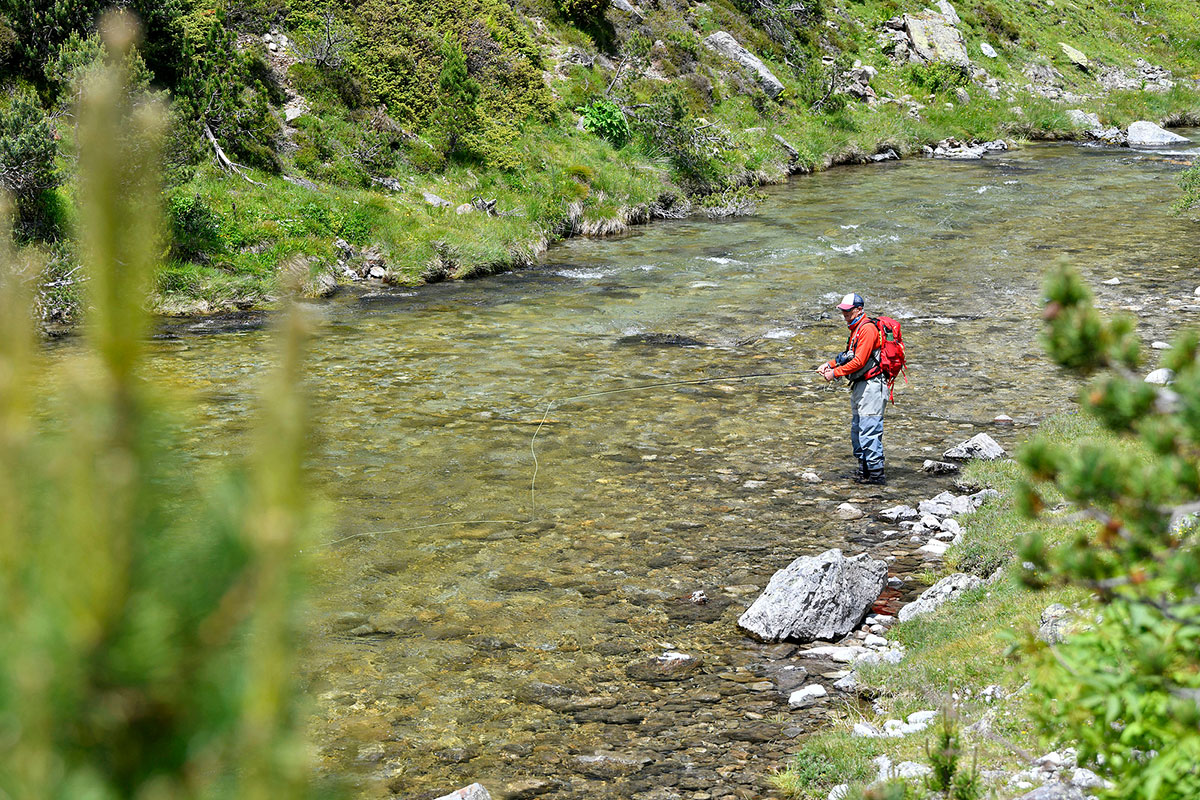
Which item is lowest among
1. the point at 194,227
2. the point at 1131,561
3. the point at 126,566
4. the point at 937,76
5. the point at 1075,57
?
the point at 1131,561

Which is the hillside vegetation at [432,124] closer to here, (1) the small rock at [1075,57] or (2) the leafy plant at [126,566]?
(2) the leafy plant at [126,566]

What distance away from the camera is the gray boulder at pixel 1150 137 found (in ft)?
138

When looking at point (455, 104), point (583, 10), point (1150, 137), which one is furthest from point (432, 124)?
point (1150, 137)

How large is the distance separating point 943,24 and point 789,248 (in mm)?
32470

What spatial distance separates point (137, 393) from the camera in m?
1.25

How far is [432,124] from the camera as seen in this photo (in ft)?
85.1

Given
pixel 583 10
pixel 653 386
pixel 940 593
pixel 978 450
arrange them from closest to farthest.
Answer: pixel 940 593, pixel 978 450, pixel 653 386, pixel 583 10

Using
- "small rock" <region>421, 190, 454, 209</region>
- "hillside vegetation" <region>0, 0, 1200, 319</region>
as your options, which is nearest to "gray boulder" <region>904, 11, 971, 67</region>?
"hillside vegetation" <region>0, 0, 1200, 319</region>

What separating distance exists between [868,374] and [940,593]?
11.9 ft

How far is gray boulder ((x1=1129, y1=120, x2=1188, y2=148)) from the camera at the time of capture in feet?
138

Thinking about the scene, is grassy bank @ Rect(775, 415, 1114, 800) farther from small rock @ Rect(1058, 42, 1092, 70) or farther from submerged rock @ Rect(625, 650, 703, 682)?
small rock @ Rect(1058, 42, 1092, 70)

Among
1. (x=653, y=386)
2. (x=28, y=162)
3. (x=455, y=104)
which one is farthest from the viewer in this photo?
(x=455, y=104)

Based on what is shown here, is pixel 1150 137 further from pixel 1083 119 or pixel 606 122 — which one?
pixel 606 122

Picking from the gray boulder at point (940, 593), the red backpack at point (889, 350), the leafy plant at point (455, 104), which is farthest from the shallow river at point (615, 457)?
the leafy plant at point (455, 104)
